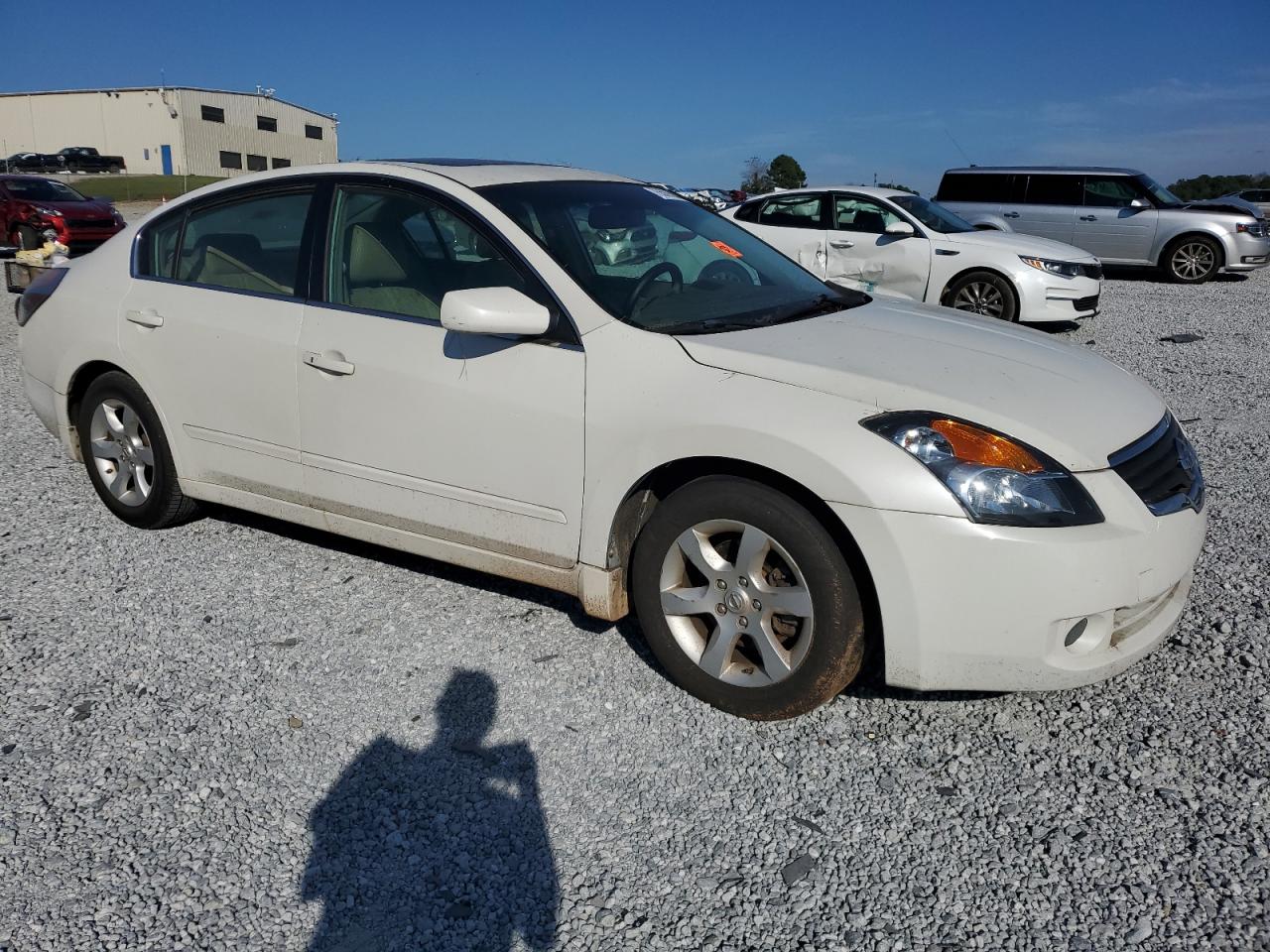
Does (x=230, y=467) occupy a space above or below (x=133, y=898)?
above

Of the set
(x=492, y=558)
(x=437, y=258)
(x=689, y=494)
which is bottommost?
(x=492, y=558)

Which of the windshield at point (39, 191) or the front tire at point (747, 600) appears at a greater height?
the windshield at point (39, 191)

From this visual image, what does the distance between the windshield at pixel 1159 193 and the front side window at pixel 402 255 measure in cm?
1498

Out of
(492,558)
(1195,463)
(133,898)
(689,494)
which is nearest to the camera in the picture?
(133,898)

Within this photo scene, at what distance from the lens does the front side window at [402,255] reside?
12.1 ft

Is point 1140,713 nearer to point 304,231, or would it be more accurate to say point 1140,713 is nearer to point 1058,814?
point 1058,814

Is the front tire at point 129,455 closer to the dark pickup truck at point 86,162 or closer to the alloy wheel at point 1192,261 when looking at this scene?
the alloy wheel at point 1192,261

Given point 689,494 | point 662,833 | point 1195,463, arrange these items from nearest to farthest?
point 662,833 → point 689,494 → point 1195,463

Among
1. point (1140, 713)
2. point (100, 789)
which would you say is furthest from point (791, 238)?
point (100, 789)

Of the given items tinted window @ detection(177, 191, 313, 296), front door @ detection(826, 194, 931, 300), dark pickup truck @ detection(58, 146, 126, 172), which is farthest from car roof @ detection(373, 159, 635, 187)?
dark pickup truck @ detection(58, 146, 126, 172)

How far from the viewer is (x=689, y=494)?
10.3 ft

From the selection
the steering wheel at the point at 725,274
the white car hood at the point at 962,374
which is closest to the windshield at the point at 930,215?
the steering wheel at the point at 725,274

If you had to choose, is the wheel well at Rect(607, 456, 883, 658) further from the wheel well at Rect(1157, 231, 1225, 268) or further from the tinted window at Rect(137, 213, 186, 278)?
the wheel well at Rect(1157, 231, 1225, 268)

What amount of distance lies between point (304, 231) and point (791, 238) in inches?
339
